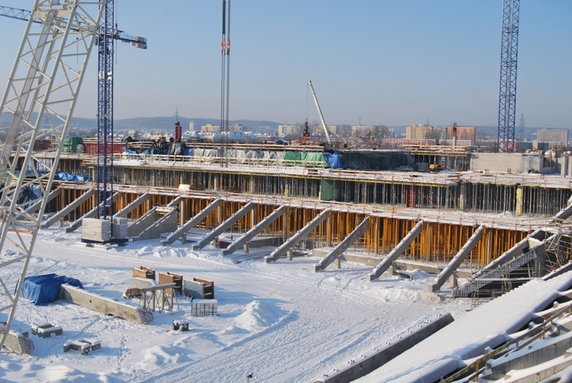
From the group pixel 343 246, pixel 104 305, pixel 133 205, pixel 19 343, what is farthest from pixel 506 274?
pixel 133 205

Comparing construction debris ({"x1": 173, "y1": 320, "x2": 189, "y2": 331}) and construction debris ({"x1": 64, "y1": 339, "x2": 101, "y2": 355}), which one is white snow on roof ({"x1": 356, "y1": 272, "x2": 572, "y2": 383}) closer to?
construction debris ({"x1": 173, "y1": 320, "x2": 189, "y2": 331})

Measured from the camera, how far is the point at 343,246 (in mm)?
26328

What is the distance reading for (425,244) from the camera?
26688 millimetres

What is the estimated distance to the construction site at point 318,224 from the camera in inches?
489

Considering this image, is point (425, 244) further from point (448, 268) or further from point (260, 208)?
point (260, 208)

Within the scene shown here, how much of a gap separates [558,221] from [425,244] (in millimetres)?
4986

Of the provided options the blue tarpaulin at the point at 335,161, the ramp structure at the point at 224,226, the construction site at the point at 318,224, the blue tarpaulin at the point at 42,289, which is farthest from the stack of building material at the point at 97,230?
the blue tarpaulin at the point at 335,161

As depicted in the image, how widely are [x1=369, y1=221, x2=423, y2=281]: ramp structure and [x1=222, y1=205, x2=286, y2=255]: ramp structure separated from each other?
6837mm

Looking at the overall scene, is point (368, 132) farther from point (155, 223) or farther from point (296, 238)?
point (296, 238)

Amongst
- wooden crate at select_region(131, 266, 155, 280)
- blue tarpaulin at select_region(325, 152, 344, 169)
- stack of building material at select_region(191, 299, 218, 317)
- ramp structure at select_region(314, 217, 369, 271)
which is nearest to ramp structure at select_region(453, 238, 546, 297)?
ramp structure at select_region(314, 217, 369, 271)

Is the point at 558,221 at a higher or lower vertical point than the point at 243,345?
higher

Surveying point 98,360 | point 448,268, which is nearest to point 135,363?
→ point 98,360

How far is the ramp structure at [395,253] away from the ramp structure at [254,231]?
6837 mm

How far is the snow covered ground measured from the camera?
15.0 meters
